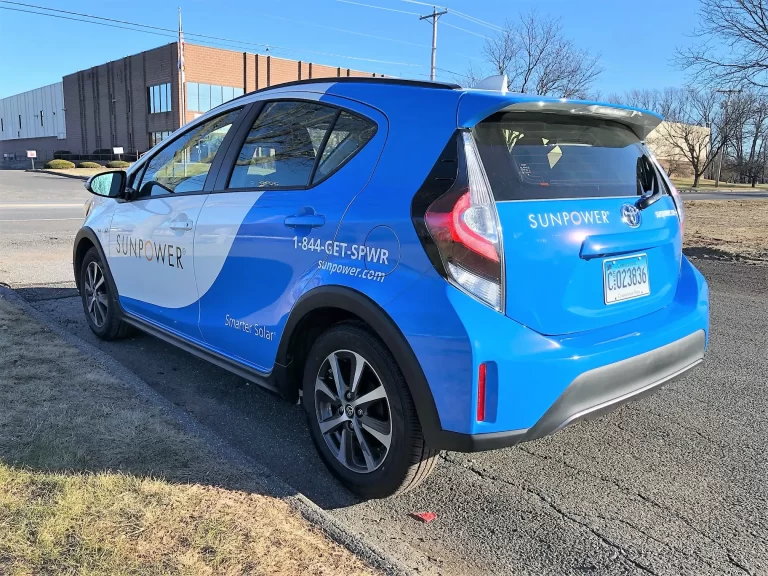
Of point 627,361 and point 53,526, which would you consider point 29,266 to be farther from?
point 627,361

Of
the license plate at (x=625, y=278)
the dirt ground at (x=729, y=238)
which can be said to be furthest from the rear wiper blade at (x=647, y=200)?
the dirt ground at (x=729, y=238)

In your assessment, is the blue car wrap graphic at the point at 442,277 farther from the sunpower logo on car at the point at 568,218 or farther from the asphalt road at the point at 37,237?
the asphalt road at the point at 37,237

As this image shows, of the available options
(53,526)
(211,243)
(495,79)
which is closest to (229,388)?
(211,243)

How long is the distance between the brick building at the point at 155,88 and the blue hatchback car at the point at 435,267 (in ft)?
150

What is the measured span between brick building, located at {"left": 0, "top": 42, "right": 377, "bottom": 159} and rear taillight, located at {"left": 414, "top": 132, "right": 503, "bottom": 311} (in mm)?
46894

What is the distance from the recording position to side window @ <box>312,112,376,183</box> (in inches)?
113

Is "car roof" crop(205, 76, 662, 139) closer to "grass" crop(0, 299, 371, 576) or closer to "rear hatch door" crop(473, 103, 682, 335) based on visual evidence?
"rear hatch door" crop(473, 103, 682, 335)

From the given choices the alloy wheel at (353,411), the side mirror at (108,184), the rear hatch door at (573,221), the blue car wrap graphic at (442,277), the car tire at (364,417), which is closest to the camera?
the blue car wrap graphic at (442,277)

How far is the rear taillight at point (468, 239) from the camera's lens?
2357 millimetres

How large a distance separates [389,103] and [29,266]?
732cm

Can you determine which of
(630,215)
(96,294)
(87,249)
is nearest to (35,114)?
(87,249)

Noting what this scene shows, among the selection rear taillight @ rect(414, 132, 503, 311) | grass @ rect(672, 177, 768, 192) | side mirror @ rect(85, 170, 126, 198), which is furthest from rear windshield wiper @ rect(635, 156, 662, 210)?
grass @ rect(672, 177, 768, 192)

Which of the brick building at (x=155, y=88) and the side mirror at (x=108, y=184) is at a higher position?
the brick building at (x=155, y=88)

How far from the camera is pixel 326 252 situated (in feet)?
9.25
